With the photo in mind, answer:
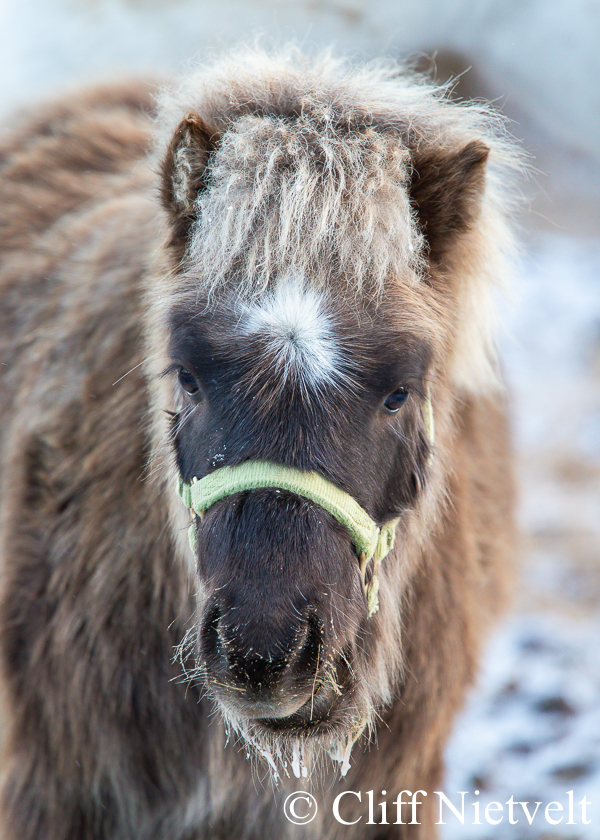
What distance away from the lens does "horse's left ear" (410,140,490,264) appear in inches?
73.9

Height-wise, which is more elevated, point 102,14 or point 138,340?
point 102,14

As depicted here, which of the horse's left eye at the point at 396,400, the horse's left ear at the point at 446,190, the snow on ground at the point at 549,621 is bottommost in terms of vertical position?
the snow on ground at the point at 549,621

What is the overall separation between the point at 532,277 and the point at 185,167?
645 centimetres

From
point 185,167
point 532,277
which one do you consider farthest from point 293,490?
point 532,277

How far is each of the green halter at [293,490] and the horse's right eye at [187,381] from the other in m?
0.21

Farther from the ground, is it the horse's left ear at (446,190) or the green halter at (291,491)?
the horse's left ear at (446,190)

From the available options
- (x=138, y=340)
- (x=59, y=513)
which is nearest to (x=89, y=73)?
(x=138, y=340)

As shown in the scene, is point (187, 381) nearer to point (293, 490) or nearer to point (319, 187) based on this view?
point (293, 490)

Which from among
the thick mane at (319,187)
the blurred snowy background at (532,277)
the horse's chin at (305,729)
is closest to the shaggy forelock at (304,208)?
the thick mane at (319,187)

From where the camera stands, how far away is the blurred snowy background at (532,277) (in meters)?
3.51

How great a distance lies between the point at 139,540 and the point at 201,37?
7.89m

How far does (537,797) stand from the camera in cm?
327

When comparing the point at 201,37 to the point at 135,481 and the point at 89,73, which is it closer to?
the point at 89,73

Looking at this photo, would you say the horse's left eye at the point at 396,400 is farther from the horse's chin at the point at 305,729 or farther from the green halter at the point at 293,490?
the horse's chin at the point at 305,729
